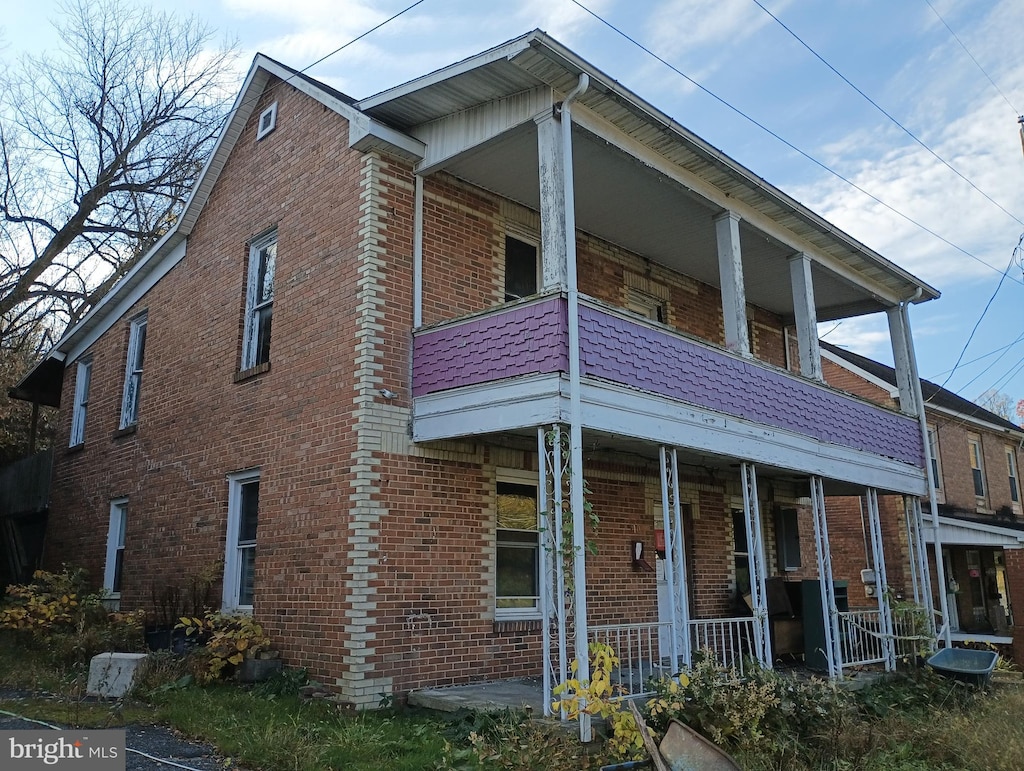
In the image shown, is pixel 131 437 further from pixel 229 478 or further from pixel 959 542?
pixel 959 542

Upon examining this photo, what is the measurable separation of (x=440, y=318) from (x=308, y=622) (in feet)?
12.0

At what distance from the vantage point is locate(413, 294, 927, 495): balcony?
797 centimetres

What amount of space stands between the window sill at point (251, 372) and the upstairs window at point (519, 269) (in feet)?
10.5

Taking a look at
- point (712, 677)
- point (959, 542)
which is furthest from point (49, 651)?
point (959, 542)

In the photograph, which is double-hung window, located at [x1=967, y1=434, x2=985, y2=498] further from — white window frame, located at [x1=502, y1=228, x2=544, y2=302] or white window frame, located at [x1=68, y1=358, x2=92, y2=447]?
white window frame, located at [x1=68, y1=358, x2=92, y2=447]

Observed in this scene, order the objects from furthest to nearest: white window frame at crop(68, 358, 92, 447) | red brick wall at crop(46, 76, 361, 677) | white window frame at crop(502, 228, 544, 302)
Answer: white window frame at crop(68, 358, 92, 447)
white window frame at crop(502, 228, 544, 302)
red brick wall at crop(46, 76, 361, 677)

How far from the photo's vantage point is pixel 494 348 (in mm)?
8469

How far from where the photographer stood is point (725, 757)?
6.00 m

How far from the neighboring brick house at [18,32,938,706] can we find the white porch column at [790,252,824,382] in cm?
5

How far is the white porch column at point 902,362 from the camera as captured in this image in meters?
14.0

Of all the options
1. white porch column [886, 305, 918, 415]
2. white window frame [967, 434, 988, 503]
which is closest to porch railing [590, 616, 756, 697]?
white porch column [886, 305, 918, 415]

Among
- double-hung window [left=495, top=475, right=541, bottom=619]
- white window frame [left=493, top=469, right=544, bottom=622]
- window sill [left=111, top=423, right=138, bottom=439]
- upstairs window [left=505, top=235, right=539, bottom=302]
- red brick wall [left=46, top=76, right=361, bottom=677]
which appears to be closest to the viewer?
red brick wall [left=46, top=76, right=361, bottom=677]

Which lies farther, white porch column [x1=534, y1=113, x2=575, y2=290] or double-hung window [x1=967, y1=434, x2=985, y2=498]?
double-hung window [x1=967, y1=434, x2=985, y2=498]

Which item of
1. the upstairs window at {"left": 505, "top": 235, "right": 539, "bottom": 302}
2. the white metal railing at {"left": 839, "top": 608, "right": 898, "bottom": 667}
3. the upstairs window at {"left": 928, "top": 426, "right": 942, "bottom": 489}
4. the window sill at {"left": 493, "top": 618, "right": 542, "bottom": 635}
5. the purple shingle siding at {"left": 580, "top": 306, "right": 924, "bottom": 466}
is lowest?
→ the white metal railing at {"left": 839, "top": 608, "right": 898, "bottom": 667}
